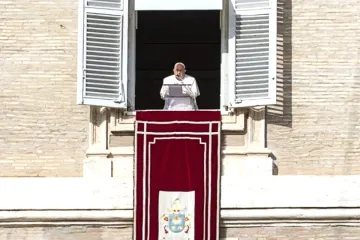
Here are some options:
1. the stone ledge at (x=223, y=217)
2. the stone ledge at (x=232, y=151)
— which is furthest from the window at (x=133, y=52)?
the stone ledge at (x=223, y=217)

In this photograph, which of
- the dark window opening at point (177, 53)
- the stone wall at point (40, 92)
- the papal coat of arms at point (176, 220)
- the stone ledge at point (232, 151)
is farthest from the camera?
the dark window opening at point (177, 53)

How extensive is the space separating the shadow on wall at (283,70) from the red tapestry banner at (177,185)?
807 millimetres

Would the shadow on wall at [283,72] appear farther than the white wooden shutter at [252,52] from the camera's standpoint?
Yes

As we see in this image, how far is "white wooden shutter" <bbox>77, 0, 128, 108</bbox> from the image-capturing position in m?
14.2

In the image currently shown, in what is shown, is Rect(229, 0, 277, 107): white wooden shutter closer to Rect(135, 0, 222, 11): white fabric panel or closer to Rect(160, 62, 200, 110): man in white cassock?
Rect(135, 0, 222, 11): white fabric panel

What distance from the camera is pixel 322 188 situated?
1404cm

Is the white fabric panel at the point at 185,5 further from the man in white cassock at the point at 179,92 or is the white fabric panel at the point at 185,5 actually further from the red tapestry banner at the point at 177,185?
the red tapestry banner at the point at 177,185

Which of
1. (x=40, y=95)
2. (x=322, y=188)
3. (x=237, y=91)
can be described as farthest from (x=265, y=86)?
(x=40, y=95)

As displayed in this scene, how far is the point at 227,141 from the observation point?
14.2 m

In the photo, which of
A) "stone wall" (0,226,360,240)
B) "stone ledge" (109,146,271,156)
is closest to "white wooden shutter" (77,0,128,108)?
"stone ledge" (109,146,271,156)

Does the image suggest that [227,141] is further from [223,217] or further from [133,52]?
[133,52]

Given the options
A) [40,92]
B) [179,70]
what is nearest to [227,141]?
[179,70]

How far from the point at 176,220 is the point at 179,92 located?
1.35 metres

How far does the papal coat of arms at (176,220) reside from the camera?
1393 centimetres
